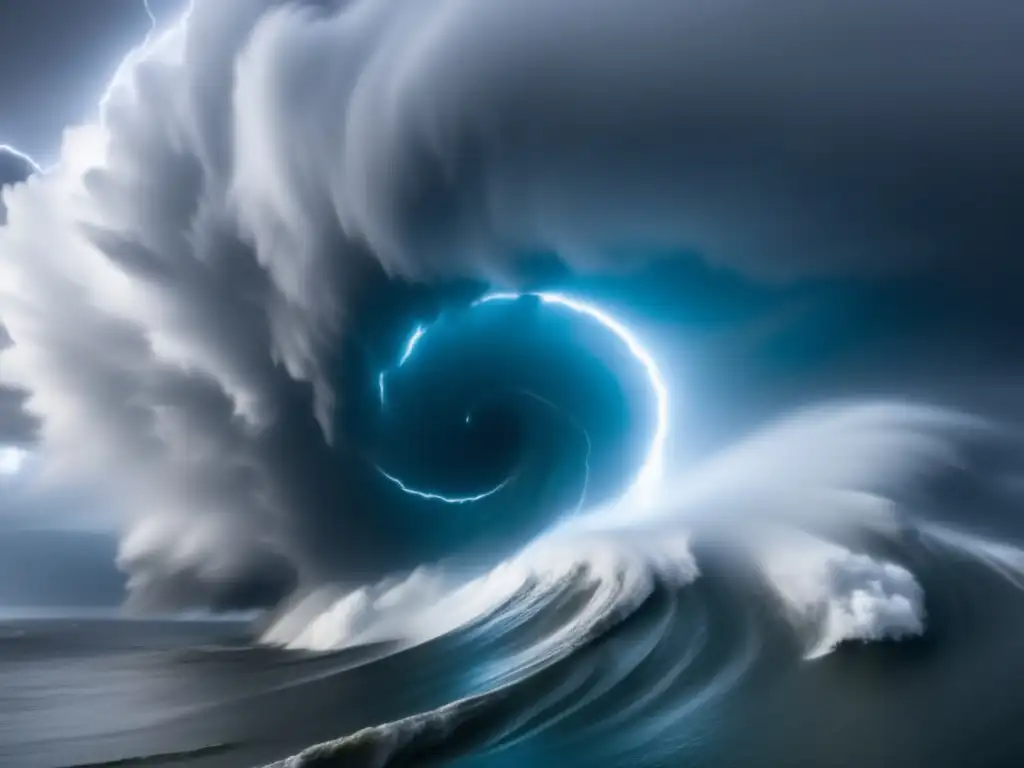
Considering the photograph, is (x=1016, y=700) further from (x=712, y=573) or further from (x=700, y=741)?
(x=712, y=573)

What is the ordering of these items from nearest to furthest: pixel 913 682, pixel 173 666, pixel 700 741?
1. pixel 700 741
2. pixel 913 682
3. pixel 173 666

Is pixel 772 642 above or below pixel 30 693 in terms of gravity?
below

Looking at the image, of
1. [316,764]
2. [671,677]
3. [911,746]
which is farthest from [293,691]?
[911,746]

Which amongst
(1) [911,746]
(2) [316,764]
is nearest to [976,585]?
(1) [911,746]

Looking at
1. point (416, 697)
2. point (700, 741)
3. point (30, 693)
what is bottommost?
point (700, 741)

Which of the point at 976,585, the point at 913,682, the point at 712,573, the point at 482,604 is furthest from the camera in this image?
the point at 482,604

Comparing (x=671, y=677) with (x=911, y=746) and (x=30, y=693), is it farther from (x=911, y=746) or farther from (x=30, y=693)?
(x=30, y=693)

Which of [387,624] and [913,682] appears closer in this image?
[913,682]
